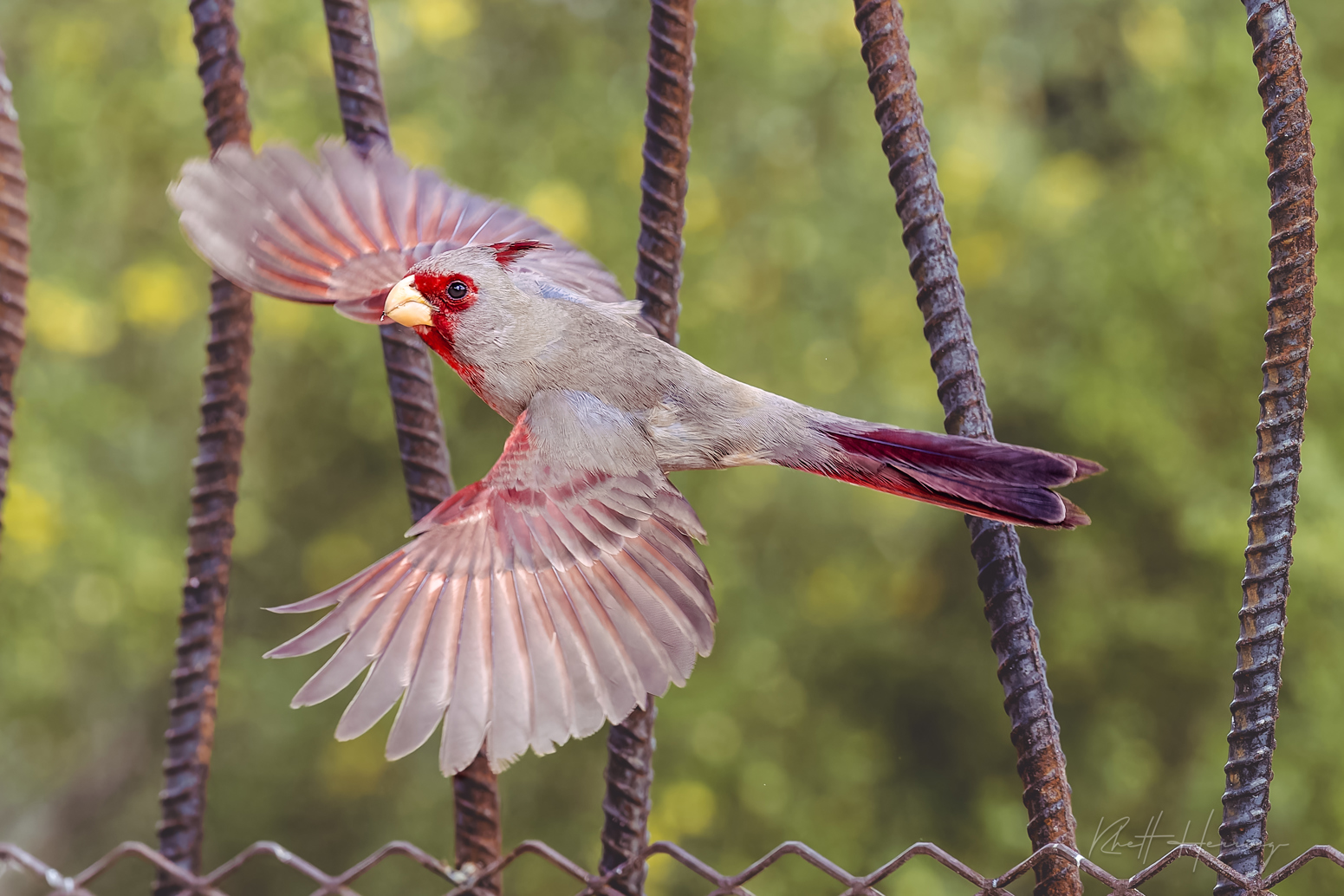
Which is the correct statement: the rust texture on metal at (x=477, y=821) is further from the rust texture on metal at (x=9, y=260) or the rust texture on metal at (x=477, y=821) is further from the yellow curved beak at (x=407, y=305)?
the rust texture on metal at (x=9, y=260)

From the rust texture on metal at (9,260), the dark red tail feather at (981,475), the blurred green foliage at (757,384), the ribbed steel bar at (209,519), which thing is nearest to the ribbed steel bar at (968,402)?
the dark red tail feather at (981,475)

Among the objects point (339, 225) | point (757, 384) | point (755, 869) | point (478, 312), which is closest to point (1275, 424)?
point (755, 869)

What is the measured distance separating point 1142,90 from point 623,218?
56.5 inches

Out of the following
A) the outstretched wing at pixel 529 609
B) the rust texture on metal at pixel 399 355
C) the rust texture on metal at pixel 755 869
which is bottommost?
the rust texture on metal at pixel 755 869

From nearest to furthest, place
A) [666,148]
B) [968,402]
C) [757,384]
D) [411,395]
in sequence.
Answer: [968,402], [666,148], [411,395], [757,384]

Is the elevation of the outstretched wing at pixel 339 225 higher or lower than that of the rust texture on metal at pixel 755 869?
higher

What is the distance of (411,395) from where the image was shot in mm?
1304

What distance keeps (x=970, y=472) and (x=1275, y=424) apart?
252 mm

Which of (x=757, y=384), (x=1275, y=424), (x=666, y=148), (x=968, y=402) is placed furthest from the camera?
(x=757, y=384)

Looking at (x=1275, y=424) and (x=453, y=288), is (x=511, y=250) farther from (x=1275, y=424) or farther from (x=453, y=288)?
(x=1275, y=424)

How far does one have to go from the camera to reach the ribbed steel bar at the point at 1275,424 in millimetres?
966

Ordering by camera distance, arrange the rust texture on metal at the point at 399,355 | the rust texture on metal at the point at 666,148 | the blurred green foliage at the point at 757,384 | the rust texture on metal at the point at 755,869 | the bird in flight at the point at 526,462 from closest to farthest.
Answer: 1. the rust texture on metal at the point at 755,869
2. the bird in flight at the point at 526,462
3. the rust texture on metal at the point at 666,148
4. the rust texture on metal at the point at 399,355
5. the blurred green foliage at the point at 757,384

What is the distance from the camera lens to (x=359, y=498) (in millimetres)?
3213

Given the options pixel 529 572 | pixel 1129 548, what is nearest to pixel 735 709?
pixel 1129 548
